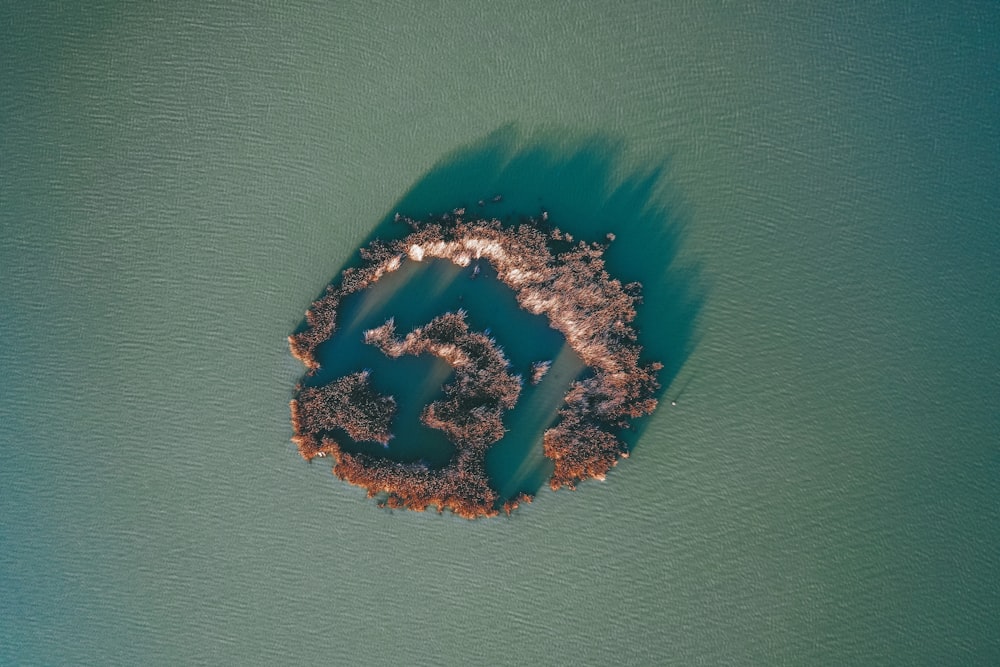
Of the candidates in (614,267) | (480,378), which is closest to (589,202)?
(614,267)

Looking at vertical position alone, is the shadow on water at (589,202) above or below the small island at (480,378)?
above

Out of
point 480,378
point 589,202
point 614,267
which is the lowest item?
point 480,378

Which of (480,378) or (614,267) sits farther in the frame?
(614,267)

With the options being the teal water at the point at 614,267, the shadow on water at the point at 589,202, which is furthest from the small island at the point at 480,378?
the teal water at the point at 614,267

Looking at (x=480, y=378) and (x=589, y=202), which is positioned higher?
(x=589, y=202)

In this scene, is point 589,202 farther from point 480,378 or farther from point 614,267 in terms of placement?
point 480,378

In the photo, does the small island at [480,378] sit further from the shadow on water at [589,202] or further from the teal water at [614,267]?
the teal water at [614,267]

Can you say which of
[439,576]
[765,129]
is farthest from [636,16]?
[439,576]

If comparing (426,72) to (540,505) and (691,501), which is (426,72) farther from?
(691,501)
